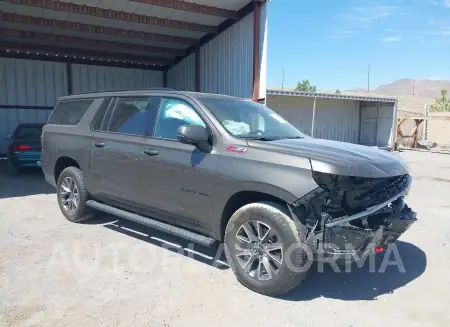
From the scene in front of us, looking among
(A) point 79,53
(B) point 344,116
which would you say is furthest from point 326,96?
(A) point 79,53

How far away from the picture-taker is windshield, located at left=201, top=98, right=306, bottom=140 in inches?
168

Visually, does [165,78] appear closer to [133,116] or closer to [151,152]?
[133,116]

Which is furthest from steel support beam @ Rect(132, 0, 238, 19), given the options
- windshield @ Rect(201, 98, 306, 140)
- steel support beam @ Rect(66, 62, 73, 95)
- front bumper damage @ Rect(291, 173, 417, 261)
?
front bumper damage @ Rect(291, 173, 417, 261)

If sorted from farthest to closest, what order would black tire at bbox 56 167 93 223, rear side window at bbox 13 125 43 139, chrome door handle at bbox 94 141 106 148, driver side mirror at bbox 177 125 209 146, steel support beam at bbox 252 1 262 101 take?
1. steel support beam at bbox 252 1 262 101
2. rear side window at bbox 13 125 43 139
3. black tire at bbox 56 167 93 223
4. chrome door handle at bbox 94 141 106 148
5. driver side mirror at bbox 177 125 209 146

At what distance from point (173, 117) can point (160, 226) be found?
1317 millimetres

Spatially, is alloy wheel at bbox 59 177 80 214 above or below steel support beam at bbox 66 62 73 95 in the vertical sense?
below

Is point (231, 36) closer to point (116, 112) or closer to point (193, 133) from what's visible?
point (116, 112)

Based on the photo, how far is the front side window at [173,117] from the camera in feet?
14.6

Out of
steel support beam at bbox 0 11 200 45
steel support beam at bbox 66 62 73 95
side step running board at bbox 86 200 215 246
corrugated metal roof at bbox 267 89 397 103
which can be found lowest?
side step running board at bbox 86 200 215 246

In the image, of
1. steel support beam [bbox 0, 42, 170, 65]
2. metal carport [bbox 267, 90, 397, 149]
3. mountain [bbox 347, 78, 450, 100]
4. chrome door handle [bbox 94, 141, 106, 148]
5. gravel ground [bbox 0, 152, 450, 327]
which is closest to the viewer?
gravel ground [bbox 0, 152, 450, 327]

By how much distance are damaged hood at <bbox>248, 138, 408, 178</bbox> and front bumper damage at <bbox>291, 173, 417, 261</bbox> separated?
0.09m

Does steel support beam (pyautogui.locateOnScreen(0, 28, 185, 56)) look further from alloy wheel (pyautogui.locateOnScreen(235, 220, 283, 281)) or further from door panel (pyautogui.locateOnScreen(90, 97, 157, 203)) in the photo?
alloy wheel (pyautogui.locateOnScreen(235, 220, 283, 281))

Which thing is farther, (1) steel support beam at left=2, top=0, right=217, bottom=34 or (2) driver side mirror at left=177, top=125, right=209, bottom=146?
(1) steel support beam at left=2, top=0, right=217, bottom=34

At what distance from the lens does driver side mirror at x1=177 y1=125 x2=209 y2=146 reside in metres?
3.92
